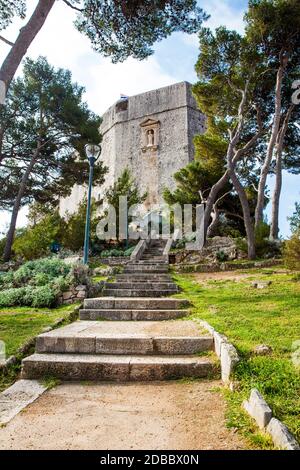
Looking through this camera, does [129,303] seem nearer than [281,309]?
No

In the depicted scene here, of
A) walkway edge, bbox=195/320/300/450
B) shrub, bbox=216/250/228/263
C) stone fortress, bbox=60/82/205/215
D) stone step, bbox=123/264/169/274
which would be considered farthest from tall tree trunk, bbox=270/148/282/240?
stone fortress, bbox=60/82/205/215

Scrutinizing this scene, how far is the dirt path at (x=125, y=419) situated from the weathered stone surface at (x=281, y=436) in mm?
183

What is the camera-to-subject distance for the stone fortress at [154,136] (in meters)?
23.4

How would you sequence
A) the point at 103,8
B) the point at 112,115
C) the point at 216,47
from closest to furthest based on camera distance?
the point at 103,8 < the point at 216,47 < the point at 112,115

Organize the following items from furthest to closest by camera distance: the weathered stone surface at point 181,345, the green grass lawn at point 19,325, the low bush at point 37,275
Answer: the low bush at point 37,275
the weathered stone surface at point 181,345
the green grass lawn at point 19,325

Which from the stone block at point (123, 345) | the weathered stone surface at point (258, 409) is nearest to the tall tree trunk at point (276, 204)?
the stone block at point (123, 345)

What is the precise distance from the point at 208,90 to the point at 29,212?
16.0m

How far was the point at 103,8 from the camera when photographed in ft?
28.3

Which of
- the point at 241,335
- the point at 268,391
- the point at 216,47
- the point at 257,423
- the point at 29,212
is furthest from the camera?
the point at 29,212

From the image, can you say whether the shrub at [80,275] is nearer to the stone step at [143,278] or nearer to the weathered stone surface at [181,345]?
the stone step at [143,278]

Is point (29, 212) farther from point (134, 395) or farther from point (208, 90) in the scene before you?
point (134, 395)

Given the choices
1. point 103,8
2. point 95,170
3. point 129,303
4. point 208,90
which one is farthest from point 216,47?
point 129,303

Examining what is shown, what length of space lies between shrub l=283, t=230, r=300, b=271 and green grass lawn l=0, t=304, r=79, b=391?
201 inches

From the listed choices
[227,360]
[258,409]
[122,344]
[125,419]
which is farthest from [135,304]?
[258,409]
